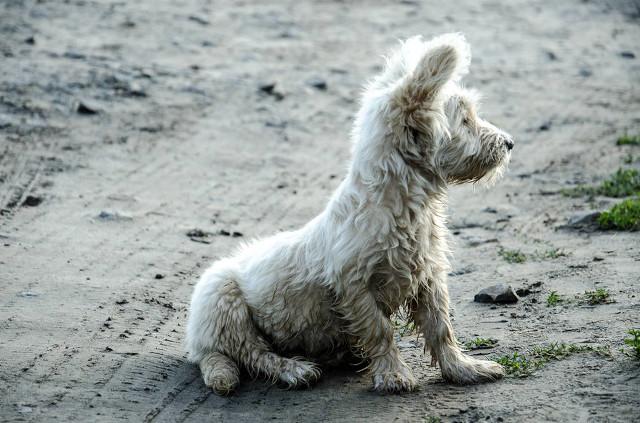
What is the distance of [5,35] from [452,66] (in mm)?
10192

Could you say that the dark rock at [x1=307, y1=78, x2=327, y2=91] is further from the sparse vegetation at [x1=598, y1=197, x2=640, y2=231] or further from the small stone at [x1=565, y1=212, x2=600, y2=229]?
the sparse vegetation at [x1=598, y1=197, x2=640, y2=231]

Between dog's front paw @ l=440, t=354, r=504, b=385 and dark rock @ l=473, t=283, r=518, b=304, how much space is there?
4.39 feet

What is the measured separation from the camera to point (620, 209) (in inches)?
345

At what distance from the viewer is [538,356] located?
6.16 m

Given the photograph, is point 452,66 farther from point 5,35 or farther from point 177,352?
point 5,35

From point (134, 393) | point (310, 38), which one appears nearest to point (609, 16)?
point (310, 38)

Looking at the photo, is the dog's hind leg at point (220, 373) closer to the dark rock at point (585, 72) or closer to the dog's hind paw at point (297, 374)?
the dog's hind paw at point (297, 374)

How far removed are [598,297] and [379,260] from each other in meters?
2.17

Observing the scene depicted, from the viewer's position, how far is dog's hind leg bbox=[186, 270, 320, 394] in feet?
19.9

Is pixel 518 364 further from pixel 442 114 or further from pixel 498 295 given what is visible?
pixel 442 114

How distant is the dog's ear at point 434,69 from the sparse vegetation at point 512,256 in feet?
9.57

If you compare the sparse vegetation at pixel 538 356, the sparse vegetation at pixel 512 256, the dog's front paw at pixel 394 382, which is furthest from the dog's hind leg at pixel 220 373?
the sparse vegetation at pixel 512 256

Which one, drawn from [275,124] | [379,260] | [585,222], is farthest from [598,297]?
[275,124]

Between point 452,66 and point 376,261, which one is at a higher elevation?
point 452,66
